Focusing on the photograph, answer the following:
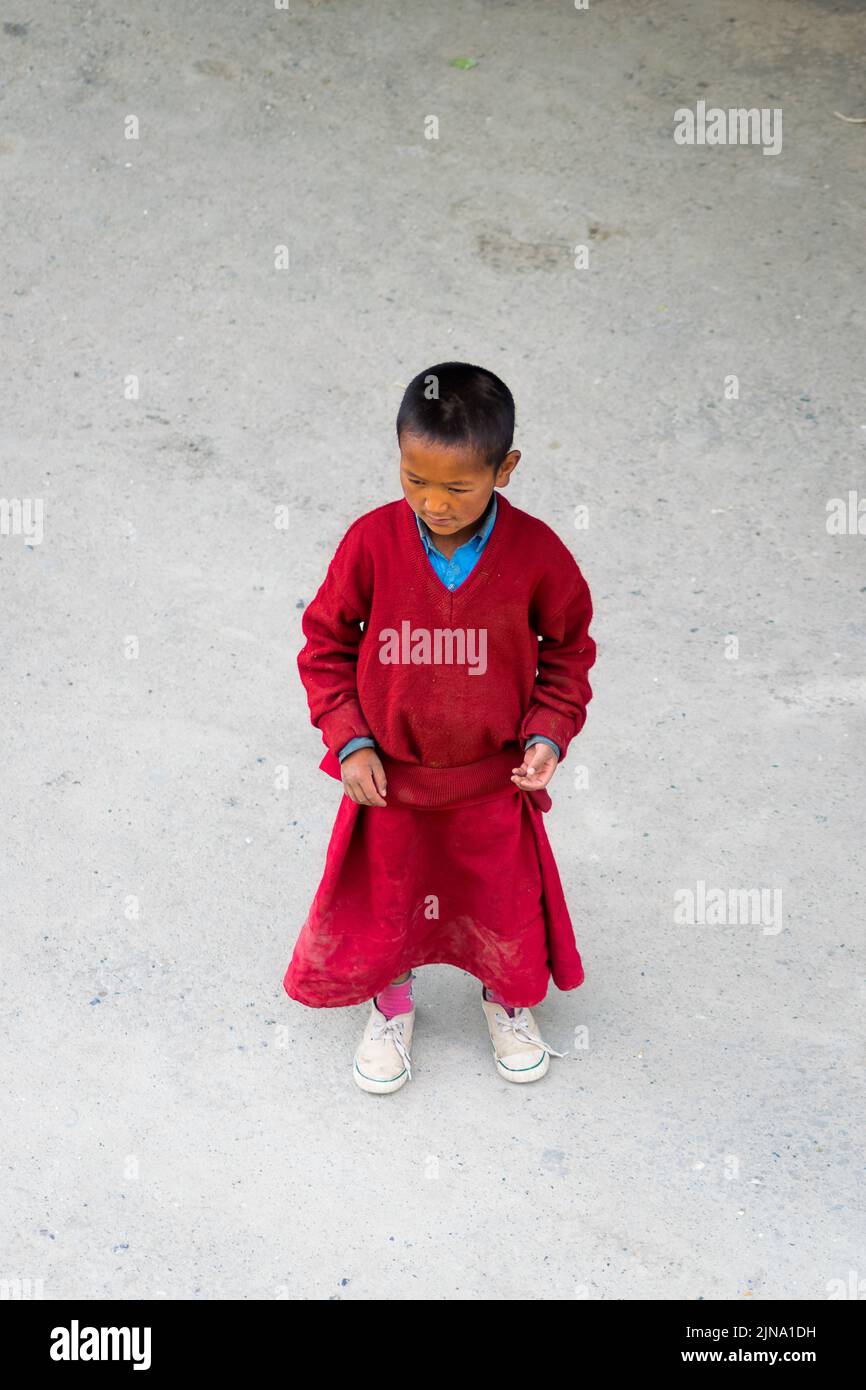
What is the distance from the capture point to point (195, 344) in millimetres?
4793

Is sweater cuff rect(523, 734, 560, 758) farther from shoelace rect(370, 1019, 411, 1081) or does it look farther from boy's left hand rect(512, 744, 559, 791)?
shoelace rect(370, 1019, 411, 1081)

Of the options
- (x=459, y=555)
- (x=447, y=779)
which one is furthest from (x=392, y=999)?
(x=459, y=555)

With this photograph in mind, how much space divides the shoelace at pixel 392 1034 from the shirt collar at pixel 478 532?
3.27ft

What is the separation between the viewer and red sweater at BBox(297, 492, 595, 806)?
2443 millimetres

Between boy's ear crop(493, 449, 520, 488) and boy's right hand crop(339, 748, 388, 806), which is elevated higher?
boy's ear crop(493, 449, 520, 488)

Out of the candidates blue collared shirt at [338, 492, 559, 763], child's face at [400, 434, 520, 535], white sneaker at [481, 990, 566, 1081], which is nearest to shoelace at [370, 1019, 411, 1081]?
white sneaker at [481, 990, 566, 1081]

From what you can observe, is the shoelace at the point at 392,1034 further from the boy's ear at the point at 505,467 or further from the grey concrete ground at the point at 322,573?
the boy's ear at the point at 505,467

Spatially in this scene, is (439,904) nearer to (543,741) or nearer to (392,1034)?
(392,1034)

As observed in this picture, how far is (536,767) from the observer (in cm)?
251

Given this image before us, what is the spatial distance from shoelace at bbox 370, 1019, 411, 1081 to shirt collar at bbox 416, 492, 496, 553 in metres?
1.00

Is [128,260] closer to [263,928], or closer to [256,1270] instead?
[263,928]

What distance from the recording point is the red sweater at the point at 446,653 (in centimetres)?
244

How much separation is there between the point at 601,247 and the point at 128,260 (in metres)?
1.56

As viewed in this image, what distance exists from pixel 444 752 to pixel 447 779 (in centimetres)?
6
